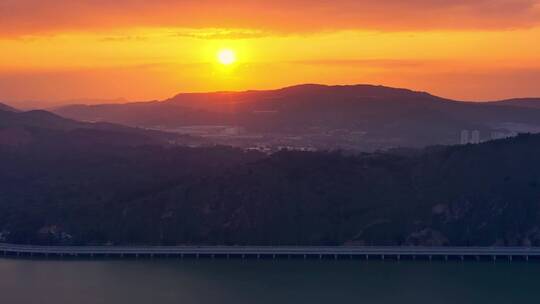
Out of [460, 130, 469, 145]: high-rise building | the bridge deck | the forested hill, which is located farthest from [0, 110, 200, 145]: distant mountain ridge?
the bridge deck

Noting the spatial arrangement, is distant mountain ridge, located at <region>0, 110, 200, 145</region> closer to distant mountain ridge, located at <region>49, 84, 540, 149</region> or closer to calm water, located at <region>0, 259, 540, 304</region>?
distant mountain ridge, located at <region>49, 84, 540, 149</region>

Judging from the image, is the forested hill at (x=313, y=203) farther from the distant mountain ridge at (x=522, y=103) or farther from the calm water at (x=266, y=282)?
the distant mountain ridge at (x=522, y=103)

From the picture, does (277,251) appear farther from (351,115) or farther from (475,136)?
(351,115)

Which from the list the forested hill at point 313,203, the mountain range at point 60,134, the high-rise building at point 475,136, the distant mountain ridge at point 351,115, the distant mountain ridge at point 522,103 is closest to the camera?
the forested hill at point 313,203

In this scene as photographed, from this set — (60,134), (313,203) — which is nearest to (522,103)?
(60,134)

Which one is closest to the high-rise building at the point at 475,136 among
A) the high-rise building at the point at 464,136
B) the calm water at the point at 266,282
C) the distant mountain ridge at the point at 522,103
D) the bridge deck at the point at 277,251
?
the high-rise building at the point at 464,136

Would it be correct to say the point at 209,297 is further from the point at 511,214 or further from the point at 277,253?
the point at 511,214

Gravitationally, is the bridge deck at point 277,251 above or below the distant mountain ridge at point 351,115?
below
